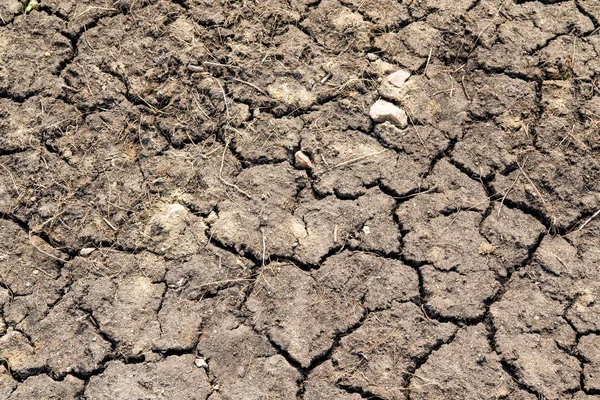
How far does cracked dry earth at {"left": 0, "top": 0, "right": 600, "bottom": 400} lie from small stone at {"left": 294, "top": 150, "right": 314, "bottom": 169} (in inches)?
0.5

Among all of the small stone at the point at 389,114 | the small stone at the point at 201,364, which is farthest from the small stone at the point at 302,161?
the small stone at the point at 201,364

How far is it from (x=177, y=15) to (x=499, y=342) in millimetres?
2467

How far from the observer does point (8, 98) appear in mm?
3293

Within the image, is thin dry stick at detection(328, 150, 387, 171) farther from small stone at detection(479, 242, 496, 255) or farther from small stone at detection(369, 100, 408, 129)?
small stone at detection(479, 242, 496, 255)

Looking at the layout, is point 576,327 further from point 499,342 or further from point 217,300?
point 217,300

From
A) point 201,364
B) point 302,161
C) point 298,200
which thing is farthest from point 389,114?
point 201,364

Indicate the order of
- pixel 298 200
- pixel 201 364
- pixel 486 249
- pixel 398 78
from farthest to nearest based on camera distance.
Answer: pixel 398 78 → pixel 298 200 → pixel 486 249 → pixel 201 364

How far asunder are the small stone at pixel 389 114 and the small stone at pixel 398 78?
14 cm

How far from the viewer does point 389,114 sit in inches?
122

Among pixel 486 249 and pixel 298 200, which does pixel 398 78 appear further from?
pixel 486 249

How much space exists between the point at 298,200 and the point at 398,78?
0.88m

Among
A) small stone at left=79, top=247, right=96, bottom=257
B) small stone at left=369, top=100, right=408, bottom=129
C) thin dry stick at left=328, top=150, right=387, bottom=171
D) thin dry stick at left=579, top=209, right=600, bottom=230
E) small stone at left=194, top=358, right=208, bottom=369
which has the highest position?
small stone at left=369, top=100, right=408, bottom=129

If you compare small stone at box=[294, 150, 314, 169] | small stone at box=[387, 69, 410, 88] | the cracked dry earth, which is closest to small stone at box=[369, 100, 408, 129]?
the cracked dry earth

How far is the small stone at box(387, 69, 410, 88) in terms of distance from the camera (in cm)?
321
